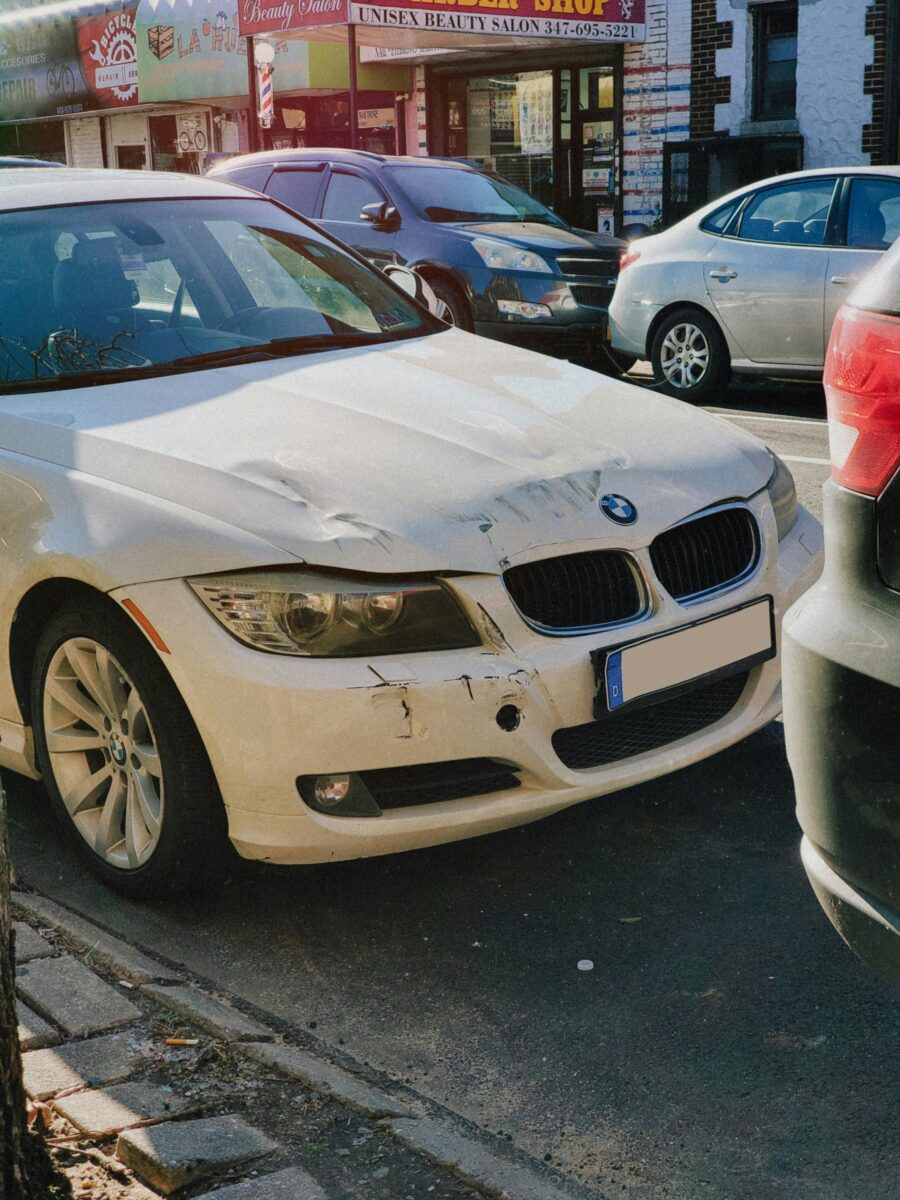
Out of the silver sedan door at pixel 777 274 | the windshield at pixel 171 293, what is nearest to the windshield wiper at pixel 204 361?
the windshield at pixel 171 293

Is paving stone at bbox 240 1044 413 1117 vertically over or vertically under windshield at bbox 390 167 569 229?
under

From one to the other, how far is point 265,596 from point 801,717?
1282 mm

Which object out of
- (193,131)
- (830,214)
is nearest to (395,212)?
(830,214)

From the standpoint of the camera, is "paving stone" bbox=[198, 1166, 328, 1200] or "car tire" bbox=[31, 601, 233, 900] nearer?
"paving stone" bbox=[198, 1166, 328, 1200]

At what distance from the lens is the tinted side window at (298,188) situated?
12742mm

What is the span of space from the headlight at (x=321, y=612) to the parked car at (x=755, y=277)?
7.60 m

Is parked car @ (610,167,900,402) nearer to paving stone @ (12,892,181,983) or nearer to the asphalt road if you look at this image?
the asphalt road

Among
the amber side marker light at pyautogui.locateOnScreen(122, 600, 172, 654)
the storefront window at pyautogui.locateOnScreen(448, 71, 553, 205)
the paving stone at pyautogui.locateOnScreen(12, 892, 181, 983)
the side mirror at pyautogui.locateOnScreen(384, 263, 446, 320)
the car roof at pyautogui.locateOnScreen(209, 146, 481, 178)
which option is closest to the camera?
the paving stone at pyautogui.locateOnScreen(12, 892, 181, 983)

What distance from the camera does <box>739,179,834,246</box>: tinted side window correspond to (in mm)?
Answer: 10562

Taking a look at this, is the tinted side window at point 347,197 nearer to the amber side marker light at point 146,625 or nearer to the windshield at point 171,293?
the windshield at point 171,293

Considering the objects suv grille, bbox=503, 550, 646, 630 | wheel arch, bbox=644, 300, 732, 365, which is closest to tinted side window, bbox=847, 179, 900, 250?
wheel arch, bbox=644, 300, 732, 365

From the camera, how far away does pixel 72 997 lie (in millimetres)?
3006

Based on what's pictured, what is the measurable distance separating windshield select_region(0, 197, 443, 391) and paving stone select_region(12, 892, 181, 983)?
1.37 metres

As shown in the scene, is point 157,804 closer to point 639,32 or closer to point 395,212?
point 395,212
